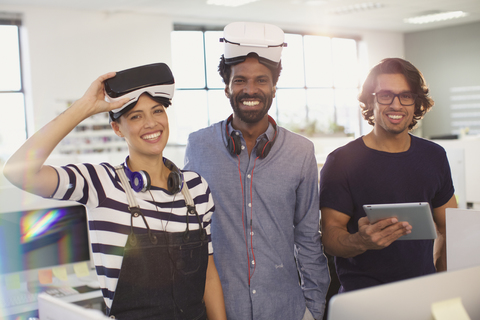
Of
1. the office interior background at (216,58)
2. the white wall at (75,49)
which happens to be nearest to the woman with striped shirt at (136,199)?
the office interior background at (216,58)

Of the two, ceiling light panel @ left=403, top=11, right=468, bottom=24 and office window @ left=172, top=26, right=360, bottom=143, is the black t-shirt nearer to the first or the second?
office window @ left=172, top=26, right=360, bottom=143

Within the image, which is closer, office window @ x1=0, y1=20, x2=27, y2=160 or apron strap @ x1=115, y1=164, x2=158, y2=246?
apron strap @ x1=115, y1=164, x2=158, y2=246

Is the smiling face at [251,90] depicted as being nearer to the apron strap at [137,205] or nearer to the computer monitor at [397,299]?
the apron strap at [137,205]

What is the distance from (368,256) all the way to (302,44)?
8741mm

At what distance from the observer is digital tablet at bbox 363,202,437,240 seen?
139 cm

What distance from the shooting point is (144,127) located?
1.37m

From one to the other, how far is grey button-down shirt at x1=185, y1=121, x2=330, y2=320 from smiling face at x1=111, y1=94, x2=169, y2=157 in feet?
1.32

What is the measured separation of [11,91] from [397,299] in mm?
7365

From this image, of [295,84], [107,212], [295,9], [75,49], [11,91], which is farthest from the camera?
[295,84]

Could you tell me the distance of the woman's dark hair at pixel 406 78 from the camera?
6.00 ft

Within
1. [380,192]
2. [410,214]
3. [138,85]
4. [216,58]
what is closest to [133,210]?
[138,85]

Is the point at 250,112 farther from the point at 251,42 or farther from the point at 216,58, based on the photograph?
the point at 216,58

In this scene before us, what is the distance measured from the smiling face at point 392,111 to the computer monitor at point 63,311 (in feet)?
4.47

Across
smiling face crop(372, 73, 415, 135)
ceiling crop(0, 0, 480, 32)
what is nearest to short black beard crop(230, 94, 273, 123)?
smiling face crop(372, 73, 415, 135)
